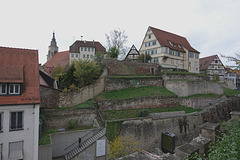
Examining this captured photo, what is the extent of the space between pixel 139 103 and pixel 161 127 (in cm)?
411

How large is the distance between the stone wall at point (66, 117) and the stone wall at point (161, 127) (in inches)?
152

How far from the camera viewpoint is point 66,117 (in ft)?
51.0

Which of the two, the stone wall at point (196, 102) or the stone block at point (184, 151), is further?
the stone wall at point (196, 102)

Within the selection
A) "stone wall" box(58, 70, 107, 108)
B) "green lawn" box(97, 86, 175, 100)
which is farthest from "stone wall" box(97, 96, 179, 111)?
"stone wall" box(58, 70, 107, 108)

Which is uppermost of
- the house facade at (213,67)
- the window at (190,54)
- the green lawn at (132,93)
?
the window at (190,54)

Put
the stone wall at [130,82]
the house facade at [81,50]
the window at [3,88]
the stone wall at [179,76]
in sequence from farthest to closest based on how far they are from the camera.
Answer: the house facade at [81,50]
the stone wall at [179,76]
the stone wall at [130,82]
the window at [3,88]

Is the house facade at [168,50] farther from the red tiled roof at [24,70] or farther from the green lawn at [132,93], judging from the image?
the red tiled roof at [24,70]

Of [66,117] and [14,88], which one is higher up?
[14,88]

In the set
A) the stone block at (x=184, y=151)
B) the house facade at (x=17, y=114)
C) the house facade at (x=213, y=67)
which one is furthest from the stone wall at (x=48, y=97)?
the house facade at (x=213, y=67)

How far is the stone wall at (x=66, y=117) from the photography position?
14932 mm

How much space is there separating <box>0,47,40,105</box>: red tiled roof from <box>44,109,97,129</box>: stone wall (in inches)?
147

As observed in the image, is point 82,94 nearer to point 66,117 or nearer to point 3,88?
point 66,117

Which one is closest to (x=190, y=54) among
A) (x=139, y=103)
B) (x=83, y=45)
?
(x=139, y=103)

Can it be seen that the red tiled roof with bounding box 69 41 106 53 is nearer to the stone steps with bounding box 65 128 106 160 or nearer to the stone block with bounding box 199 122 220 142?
the stone steps with bounding box 65 128 106 160
